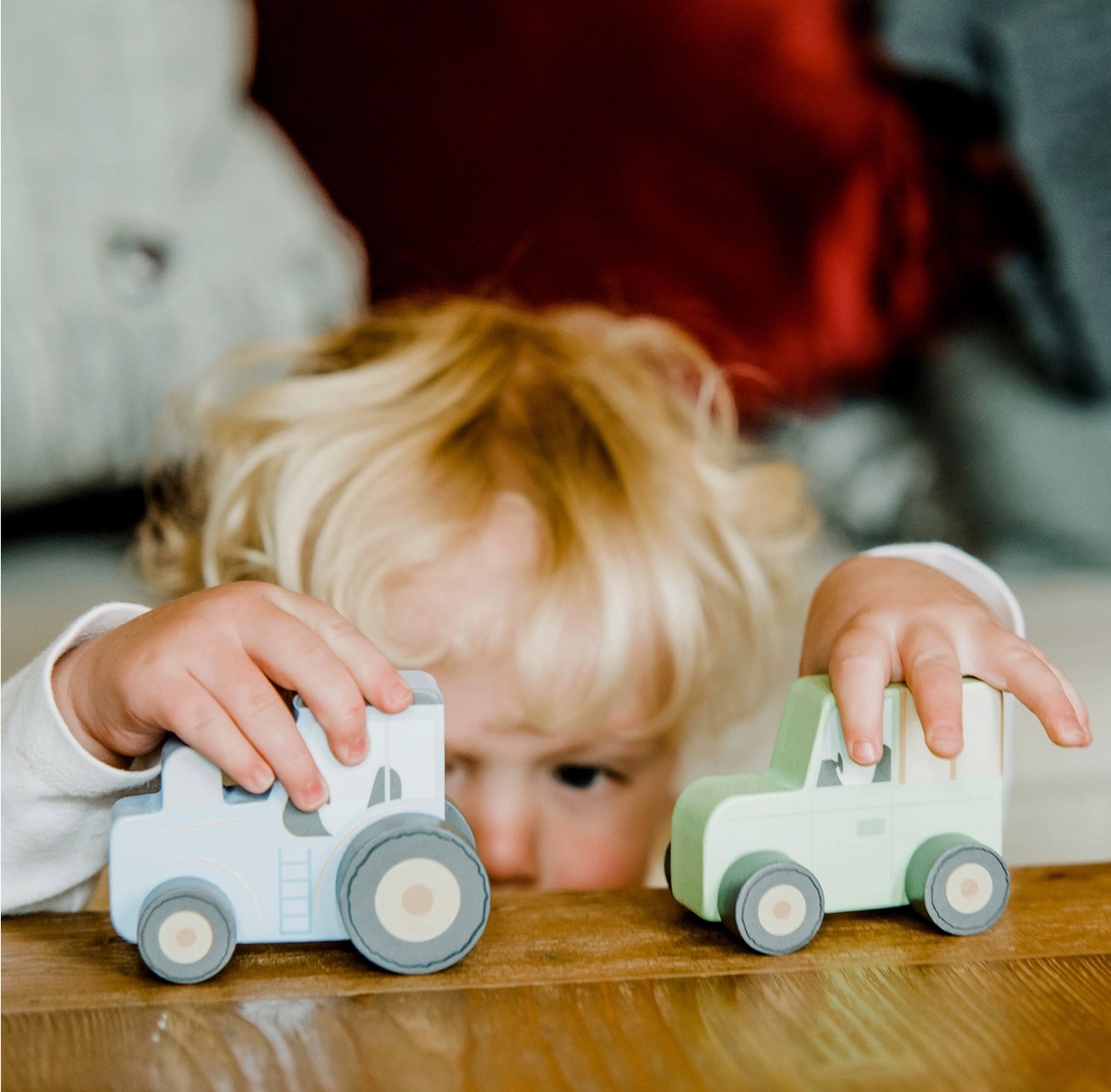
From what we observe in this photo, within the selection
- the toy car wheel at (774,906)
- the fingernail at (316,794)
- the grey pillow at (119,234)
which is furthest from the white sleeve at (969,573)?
the grey pillow at (119,234)

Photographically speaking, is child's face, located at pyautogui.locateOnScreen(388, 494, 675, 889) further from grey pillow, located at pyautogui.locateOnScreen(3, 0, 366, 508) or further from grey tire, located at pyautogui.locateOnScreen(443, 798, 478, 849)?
grey pillow, located at pyautogui.locateOnScreen(3, 0, 366, 508)

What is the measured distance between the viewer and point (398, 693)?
1.44 ft

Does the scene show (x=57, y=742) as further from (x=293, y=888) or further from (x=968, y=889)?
(x=968, y=889)

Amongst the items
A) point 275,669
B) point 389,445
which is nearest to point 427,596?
point 389,445

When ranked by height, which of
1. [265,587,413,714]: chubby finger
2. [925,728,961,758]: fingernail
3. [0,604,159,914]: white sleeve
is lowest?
[0,604,159,914]: white sleeve

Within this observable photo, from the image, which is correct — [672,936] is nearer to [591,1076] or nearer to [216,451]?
[591,1076]

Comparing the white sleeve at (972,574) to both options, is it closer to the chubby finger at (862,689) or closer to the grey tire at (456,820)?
the chubby finger at (862,689)

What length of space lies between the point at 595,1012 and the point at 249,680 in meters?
0.19

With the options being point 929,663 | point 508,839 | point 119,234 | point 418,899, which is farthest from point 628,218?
point 418,899

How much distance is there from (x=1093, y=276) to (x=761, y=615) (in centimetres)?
67

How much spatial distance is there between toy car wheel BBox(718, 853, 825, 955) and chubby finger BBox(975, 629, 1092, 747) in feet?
0.41

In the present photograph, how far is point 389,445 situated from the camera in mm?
873

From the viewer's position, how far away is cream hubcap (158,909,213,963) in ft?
1.36

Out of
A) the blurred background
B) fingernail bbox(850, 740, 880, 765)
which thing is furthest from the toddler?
the blurred background
